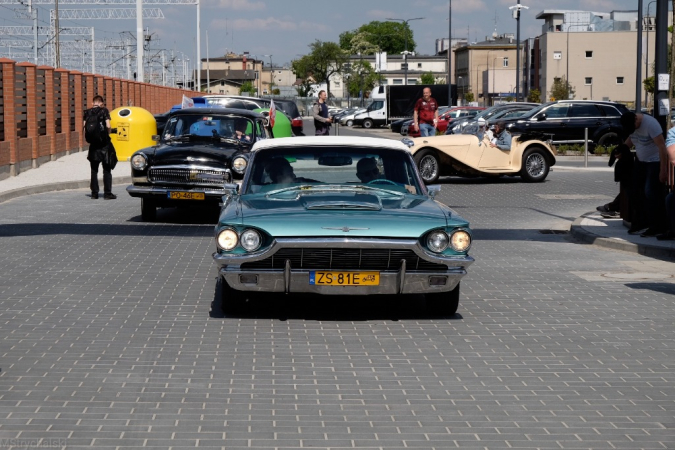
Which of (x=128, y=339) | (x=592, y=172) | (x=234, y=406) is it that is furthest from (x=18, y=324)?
(x=592, y=172)

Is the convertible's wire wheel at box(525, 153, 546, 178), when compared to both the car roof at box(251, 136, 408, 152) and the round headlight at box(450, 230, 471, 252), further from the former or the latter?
the round headlight at box(450, 230, 471, 252)

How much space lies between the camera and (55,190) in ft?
73.0

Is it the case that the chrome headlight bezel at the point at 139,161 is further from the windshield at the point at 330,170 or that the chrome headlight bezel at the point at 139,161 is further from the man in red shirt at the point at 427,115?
the man in red shirt at the point at 427,115

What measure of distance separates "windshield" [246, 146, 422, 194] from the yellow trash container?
70.0 feet

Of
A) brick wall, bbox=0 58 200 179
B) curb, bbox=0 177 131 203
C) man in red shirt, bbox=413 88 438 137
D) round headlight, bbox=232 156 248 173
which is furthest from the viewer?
man in red shirt, bbox=413 88 438 137

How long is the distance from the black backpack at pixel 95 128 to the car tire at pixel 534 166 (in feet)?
31.8

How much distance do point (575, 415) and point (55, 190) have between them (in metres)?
17.7

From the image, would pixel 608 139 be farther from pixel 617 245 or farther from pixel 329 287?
pixel 329 287

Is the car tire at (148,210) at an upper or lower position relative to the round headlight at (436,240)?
lower

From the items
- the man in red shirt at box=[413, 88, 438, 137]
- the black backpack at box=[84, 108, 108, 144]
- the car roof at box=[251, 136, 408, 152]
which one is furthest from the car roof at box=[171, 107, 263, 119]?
the man in red shirt at box=[413, 88, 438, 137]

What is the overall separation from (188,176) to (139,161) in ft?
2.48

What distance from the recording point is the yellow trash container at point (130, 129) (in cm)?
3059

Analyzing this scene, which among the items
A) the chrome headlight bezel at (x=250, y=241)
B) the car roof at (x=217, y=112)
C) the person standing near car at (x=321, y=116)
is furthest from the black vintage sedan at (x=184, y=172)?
the person standing near car at (x=321, y=116)

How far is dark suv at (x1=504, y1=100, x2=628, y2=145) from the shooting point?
115 ft
